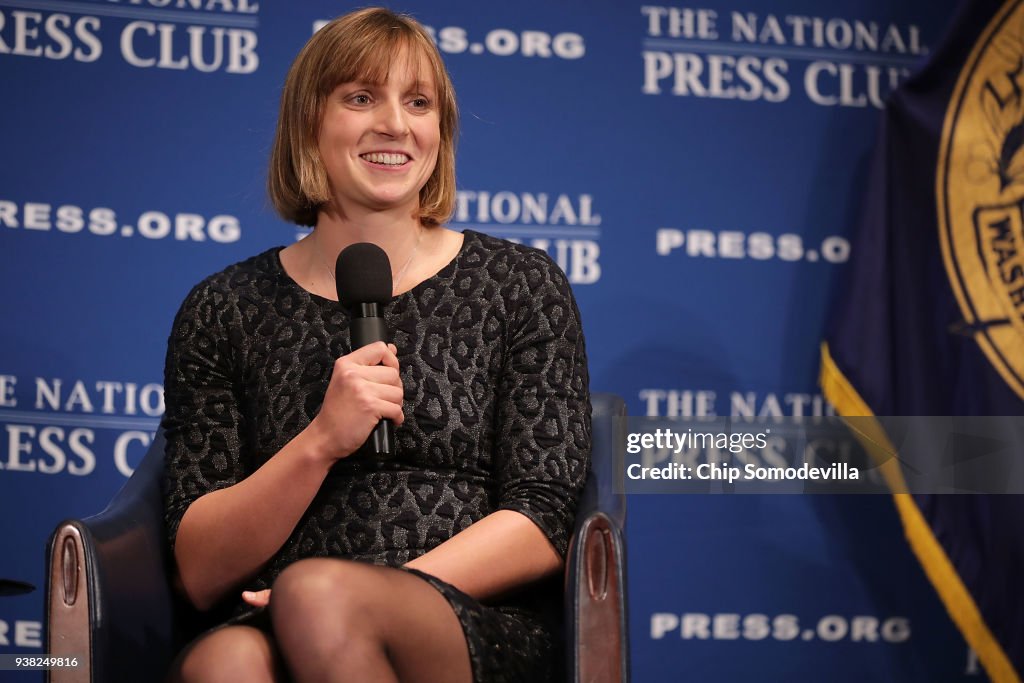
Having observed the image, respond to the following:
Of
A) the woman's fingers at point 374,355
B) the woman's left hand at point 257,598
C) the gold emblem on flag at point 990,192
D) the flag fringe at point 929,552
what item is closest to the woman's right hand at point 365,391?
the woman's fingers at point 374,355

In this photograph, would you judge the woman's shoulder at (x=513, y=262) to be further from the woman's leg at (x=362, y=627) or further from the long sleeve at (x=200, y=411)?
the woman's leg at (x=362, y=627)

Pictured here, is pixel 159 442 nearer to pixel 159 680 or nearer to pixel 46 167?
pixel 159 680

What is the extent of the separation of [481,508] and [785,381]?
4.38ft

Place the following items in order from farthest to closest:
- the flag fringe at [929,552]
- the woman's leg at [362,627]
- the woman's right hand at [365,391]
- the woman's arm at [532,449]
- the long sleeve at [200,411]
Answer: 1. the flag fringe at [929,552]
2. the long sleeve at [200,411]
3. the woman's arm at [532,449]
4. the woman's right hand at [365,391]
5. the woman's leg at [362,627]

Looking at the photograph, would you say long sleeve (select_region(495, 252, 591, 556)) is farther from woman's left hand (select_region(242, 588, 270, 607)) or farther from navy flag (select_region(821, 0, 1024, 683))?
navy flag (select_region(821, 0, 1024, 683))

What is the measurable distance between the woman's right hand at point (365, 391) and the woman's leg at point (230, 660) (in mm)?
267

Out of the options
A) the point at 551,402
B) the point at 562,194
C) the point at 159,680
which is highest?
the point at 562,194

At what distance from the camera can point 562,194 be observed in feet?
8.84

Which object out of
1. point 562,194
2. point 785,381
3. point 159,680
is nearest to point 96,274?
point 562,194

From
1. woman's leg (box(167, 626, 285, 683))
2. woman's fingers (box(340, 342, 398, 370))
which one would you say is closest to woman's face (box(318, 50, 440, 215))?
woman's fingers (box(340, 342, 398, 370))

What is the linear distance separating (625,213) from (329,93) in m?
1.17

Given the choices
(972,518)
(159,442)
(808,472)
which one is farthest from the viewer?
(808,472)

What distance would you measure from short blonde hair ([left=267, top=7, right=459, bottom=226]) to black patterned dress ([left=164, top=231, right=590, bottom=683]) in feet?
0.39

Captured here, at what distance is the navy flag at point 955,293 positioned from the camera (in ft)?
8.26
